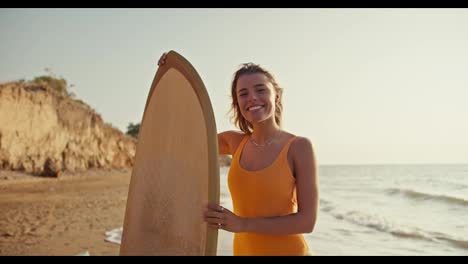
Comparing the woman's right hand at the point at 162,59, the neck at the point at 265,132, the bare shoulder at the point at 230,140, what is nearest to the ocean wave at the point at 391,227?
the bare shoulder at the point at 230,140

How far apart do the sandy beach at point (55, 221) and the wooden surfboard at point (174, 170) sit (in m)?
2.98

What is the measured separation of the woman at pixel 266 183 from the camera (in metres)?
1.31

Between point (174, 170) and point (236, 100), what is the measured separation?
36 centimetres

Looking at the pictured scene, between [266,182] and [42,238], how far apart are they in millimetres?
4962

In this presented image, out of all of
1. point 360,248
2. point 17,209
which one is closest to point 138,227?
point 360,248

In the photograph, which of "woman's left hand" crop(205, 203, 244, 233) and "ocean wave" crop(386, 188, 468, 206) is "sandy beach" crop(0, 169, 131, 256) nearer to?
"woman's left hand" crop(205, 203, 244, 233)

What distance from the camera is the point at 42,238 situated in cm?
548

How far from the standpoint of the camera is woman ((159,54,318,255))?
1.31 meters

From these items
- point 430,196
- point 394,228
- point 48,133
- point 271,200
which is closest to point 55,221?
point 394,228

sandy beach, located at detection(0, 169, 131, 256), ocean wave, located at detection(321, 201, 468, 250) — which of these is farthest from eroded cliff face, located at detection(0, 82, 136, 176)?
ocean wave, located at detection(321, 201, 468, 250)

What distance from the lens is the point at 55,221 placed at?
22.7ft

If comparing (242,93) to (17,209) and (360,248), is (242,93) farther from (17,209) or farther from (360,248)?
(17,209)

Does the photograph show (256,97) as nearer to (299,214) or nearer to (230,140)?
(230,140)

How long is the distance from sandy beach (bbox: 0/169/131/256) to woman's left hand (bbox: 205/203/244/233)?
3.49m
